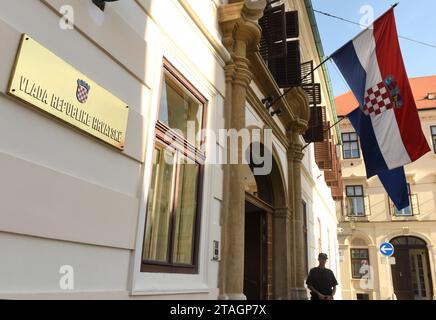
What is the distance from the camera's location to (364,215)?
24.9m

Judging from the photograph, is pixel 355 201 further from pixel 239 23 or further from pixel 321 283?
pixel 239 23

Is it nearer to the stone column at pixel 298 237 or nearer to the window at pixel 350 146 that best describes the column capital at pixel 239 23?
the stone column at pixel 298 237

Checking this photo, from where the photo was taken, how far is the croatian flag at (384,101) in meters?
6.21

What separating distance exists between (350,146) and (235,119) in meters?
23.3

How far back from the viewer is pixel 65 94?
8.43 feet

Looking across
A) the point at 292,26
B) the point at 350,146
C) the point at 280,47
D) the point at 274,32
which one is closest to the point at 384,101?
the point at 280,47

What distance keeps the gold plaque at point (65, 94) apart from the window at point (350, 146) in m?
25.3

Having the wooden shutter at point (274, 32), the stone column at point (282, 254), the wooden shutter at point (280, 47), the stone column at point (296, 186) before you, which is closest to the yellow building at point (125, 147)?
the wooden shutter at point (274, 32)

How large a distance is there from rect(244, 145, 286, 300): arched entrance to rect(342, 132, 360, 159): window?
1970 centimetres

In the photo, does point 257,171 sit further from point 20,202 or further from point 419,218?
point 419,218

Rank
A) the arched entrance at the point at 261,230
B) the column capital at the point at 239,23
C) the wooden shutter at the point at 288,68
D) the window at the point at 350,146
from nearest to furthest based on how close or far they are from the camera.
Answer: the column capital at the point at 239,23 → the arched entrance at the point at 261,230 → the wooden shutter at the point at 288,68 → the window at the point at 350,146

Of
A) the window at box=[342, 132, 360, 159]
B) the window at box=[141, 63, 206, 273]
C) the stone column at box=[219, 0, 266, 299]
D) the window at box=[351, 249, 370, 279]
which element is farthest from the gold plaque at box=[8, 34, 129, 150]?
the window at box=[342, 132, 360, 159]

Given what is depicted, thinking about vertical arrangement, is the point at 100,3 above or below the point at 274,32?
below
